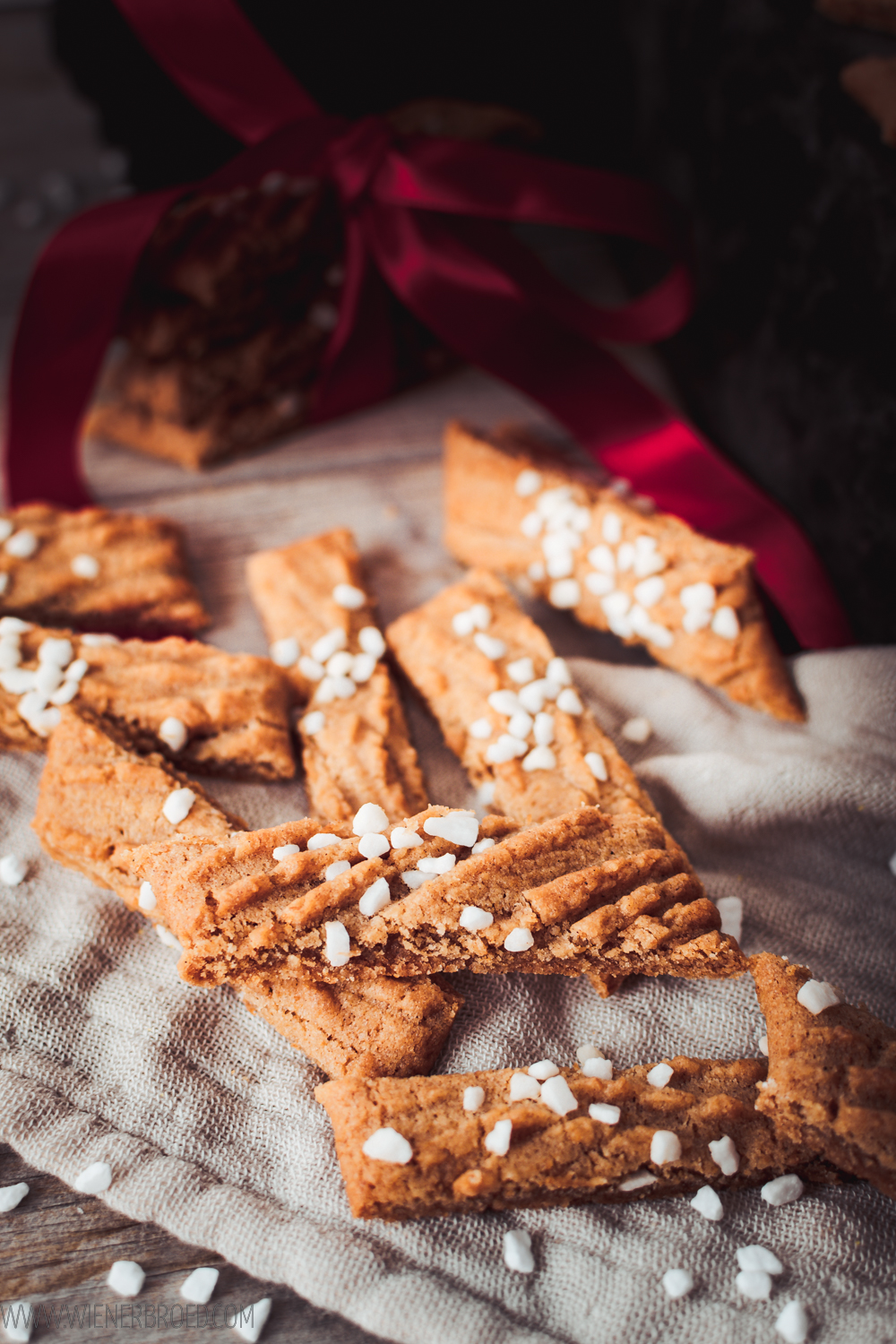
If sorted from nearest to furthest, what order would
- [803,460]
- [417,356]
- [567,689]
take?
[567,689], [803,460], [417,356]

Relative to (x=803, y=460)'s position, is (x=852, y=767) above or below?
below

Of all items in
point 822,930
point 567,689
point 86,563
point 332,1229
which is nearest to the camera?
point 332,1229

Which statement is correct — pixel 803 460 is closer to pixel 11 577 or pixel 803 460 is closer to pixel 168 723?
pixel 168 723

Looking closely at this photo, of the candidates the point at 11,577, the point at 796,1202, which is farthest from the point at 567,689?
the point at 11,577

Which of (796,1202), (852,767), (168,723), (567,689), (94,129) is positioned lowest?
(796,1202)

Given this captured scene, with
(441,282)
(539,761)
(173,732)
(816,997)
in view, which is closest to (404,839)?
(539,761)

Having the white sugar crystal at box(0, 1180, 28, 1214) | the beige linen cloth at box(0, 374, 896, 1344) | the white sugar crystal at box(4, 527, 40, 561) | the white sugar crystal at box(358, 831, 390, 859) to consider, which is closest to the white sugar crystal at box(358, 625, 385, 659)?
the beige linen cloth at box(0, 374, 896, 1344)
